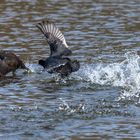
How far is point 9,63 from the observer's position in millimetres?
13398

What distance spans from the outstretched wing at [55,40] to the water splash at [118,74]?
19.8 inches

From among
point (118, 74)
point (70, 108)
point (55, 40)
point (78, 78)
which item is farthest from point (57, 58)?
point (70, 108)

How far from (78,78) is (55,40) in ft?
3.86

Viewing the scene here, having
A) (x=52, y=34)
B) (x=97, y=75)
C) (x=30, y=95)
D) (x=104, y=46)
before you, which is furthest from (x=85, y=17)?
(x=30, y=95)

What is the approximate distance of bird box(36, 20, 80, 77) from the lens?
1256 centimetres

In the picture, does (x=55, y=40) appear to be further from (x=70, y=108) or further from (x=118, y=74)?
(x=70, y=108)

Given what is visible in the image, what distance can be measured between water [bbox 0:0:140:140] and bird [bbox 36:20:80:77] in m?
0.27

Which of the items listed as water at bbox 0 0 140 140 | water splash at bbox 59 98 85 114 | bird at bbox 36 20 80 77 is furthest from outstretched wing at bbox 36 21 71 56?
water splash at bbox 59 98 85 114

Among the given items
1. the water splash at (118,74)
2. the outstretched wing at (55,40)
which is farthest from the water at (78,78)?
the outstretched wing at (55,40)

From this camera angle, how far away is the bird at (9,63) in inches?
527

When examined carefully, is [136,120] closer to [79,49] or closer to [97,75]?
[97,75]

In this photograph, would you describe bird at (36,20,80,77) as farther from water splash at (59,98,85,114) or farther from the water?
water splash at (59,98,85,114)

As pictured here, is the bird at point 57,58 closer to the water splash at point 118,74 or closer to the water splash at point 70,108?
the water splash at point 118,74

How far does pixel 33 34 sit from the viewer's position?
54.7ft
